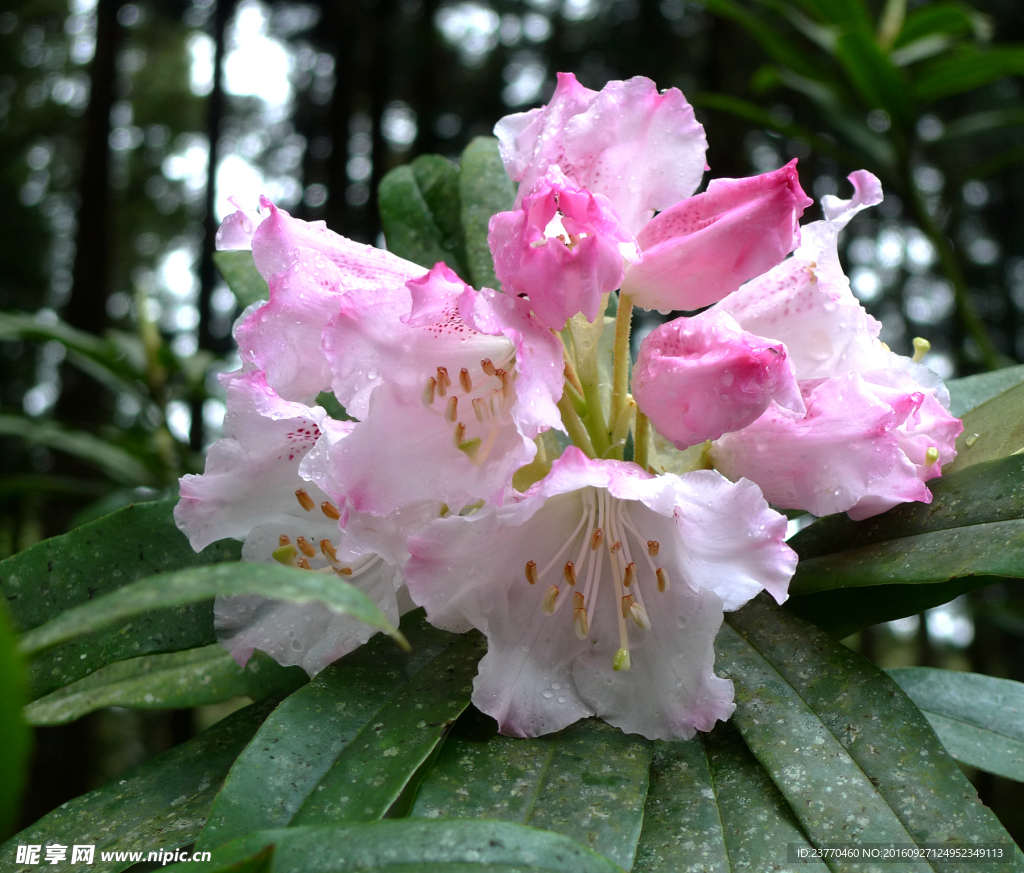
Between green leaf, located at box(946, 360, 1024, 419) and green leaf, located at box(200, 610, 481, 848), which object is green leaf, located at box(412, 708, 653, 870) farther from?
green leaf, located at box(946, 360, 1024, 419)

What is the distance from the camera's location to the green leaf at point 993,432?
884 mm

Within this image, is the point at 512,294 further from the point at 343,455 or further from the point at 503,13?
the point at 503,13

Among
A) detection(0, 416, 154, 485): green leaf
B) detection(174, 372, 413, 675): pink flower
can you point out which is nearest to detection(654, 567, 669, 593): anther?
detection(174, 372, 413, 675): pink flower

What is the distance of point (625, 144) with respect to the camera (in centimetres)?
87

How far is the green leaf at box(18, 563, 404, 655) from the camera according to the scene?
0.40 meters

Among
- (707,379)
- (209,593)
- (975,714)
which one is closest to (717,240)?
(707,379)

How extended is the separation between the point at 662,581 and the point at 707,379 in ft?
0.66

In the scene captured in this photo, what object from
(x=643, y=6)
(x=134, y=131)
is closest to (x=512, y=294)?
(x=643, y=6)

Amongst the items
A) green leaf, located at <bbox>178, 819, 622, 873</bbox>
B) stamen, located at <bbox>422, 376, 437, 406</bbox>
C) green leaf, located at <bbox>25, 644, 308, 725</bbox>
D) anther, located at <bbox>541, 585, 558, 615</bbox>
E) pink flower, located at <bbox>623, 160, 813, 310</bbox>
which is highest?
pink flower, located at <bbox>623, 160, 813, 310</bbox>

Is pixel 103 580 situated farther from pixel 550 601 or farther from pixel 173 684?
pixel 550 601

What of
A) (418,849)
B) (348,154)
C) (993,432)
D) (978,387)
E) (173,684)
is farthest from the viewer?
(348,154)

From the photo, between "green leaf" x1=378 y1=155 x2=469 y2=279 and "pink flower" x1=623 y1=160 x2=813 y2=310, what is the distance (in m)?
0.41

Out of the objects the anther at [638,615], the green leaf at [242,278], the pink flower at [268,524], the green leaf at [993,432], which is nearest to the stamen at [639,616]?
the anther at [638,615]

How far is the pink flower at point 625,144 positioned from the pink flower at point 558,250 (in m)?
0.12
